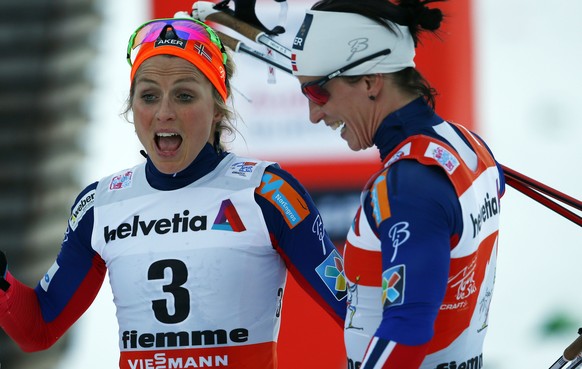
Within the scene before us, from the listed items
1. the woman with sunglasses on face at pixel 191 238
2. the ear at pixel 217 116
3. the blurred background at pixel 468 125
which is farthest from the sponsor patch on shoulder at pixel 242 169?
the blurred background at pixel 468 125

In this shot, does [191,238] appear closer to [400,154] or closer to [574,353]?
[400,154]

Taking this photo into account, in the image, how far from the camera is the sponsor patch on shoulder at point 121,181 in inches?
102

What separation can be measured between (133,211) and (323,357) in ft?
5.90

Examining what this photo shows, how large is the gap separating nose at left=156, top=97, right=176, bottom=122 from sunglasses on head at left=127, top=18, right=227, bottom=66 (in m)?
0.19

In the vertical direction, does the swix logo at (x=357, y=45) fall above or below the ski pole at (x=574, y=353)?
above

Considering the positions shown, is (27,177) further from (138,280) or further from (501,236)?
(138,280)

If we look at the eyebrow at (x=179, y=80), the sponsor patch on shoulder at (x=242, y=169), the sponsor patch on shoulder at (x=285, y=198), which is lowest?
the sponsor patch on shoulder at (x=285, y=198)

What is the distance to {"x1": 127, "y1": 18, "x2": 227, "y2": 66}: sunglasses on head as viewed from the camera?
254 cm

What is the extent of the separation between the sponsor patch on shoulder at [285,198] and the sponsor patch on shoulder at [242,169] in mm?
44

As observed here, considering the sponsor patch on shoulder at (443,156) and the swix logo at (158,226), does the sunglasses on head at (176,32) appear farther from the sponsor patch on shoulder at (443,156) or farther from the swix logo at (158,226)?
the sponsor patch on shoulder at (443,156)

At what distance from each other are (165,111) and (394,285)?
84 cm

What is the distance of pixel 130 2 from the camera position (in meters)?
4.46

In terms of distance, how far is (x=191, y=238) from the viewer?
2451 millimetres

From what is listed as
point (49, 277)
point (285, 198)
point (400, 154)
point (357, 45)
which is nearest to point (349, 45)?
point (357, 45)
